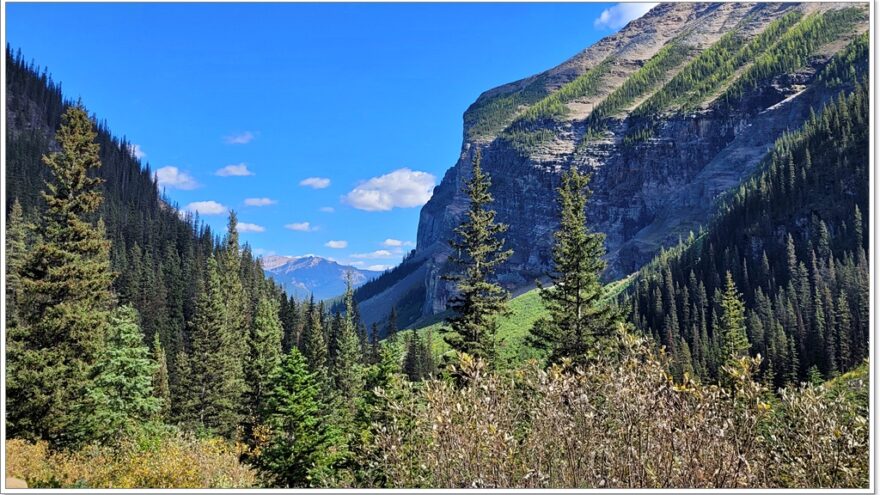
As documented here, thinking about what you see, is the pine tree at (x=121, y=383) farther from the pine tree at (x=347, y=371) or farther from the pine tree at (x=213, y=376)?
the pine tree at (x=347, y=371)

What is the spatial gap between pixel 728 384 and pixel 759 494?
6.52 feet

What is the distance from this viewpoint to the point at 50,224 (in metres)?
24.8

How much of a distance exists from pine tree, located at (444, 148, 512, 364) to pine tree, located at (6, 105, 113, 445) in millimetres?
16907

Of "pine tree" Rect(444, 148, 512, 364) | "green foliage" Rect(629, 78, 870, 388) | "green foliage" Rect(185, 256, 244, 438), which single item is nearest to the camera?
"pine tree" Rect(444, 148, 512, 364)

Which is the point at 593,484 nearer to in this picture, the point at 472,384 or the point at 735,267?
the point at 472,384

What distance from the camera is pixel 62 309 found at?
2381 cm

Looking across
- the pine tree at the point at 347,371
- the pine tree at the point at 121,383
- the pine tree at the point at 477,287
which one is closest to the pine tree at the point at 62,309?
the pine tree at the point at 121,383

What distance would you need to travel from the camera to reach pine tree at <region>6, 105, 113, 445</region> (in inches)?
890

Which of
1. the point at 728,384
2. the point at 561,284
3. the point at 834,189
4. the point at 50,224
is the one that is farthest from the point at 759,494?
the point at 834,189

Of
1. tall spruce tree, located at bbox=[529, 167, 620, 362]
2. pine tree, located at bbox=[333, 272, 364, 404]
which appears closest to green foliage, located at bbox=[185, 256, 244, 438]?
pine tree, located at bbox=[333, 272, 364, 404]

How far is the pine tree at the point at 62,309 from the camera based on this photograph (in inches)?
890

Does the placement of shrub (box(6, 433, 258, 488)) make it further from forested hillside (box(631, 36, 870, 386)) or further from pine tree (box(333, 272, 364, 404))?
forested hillside (box(631, 36, 870, 386))

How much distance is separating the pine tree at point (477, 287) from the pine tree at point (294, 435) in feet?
33.3

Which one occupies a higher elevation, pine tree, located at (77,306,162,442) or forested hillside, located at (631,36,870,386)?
forested hillside, located at (631,36,870,386)
